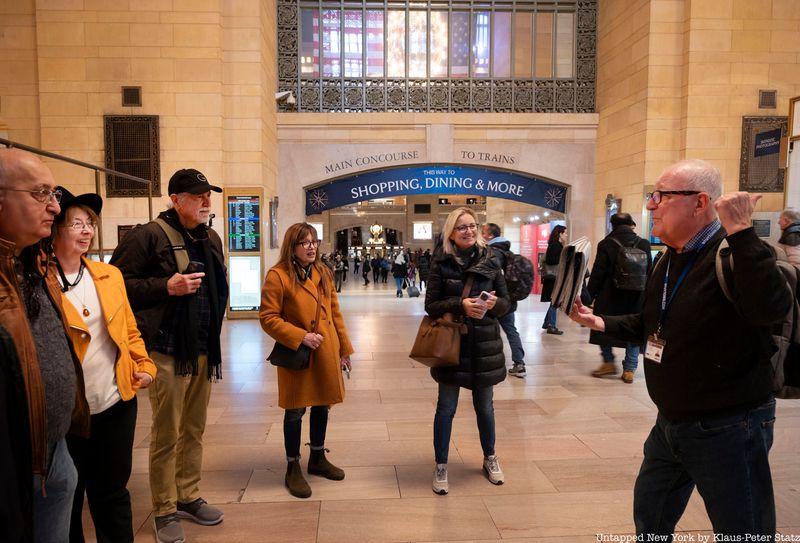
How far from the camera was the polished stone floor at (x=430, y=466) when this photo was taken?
268cm

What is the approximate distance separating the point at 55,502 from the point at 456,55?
12.2m

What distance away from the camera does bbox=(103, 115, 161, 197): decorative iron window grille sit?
9.05 meters

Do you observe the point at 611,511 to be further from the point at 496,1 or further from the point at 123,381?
the point at 496,1

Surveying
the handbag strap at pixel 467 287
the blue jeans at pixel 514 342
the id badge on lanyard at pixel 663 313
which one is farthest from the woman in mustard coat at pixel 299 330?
the blue jeans at pixel 514 342

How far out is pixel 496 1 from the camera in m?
11.7

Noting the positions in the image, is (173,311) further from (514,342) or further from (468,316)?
(514,342)

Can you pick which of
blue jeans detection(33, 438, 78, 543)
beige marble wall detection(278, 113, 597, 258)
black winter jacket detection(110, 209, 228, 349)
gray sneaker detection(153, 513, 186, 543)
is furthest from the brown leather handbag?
beige marble wall detection(278, 113, 597, 258)

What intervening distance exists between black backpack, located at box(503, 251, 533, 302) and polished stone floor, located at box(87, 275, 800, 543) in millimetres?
1169

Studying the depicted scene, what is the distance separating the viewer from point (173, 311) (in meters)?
2.57

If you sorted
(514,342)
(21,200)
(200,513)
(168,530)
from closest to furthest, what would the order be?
1. (21,200)
2. (168,530)
3. (200,513)
4. (514,342)

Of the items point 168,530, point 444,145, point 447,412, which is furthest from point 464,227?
point 444,145

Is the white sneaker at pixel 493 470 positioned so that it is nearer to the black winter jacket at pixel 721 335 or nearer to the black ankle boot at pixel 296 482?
the black ankle boot at pixel 296 482

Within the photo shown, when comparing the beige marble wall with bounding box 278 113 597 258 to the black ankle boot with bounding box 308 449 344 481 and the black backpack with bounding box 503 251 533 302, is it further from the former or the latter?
the black ankle boot with bounding box 308 449 344 481

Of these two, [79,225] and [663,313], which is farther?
[79,225]
